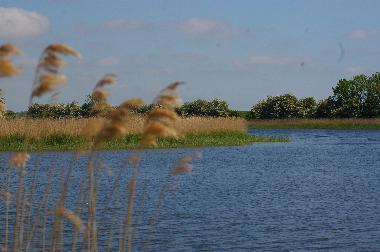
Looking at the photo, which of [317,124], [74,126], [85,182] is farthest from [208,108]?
[85,182]

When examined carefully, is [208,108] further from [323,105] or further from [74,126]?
[74,126]

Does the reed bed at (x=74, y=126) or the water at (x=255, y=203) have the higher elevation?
the reed bed at (x=74, y=126)

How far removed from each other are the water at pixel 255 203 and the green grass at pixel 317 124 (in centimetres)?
4015

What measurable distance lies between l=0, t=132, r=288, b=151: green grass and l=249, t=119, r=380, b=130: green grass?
27872mm

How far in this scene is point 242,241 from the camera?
37.1 feet

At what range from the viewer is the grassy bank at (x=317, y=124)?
69500 mm

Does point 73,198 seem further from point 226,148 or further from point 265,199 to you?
point 226,148

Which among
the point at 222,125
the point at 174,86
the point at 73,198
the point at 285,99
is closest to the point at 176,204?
the point at 73,198

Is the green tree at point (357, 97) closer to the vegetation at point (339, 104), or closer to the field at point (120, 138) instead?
the vegetation at point (339, 104)

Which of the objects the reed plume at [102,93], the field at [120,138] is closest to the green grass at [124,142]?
the field at [120,138]

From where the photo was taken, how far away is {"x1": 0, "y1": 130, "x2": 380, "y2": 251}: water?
11.3 meters

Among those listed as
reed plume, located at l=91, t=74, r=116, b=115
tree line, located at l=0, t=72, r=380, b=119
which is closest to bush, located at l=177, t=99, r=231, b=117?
tree line, located at l=0, t=72, r=380, b=119

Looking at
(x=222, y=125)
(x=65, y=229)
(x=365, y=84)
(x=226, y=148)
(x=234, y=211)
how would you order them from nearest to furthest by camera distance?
1. (x=65, y=229)
2. (x=234, y=211)
3. (x=226, y=148)
4. (x=222, y=125)
5. (x=365, y=84)

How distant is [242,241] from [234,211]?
11.1ft
